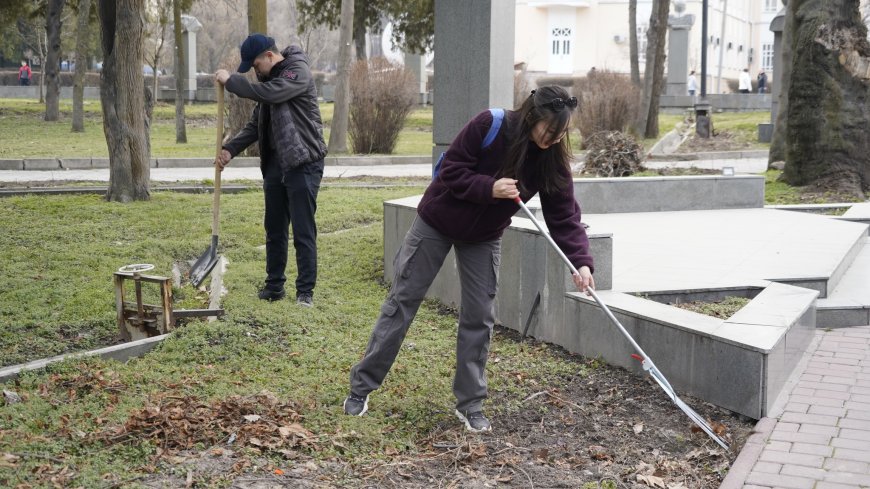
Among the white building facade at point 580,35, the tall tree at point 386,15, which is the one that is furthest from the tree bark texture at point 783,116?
the white building facade at point 580,35

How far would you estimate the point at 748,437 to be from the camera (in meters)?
4.79

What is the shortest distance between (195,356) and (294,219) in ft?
4.68

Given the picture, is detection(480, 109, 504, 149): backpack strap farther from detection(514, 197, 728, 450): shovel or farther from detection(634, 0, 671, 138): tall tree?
detection(634, 0, 671, 138): tall tree

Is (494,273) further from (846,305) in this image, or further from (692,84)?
(692,84)

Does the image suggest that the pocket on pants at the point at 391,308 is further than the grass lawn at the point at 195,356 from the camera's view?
Yes

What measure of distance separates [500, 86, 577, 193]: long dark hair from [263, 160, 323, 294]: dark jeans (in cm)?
247

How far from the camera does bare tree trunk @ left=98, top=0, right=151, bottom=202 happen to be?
11.2m

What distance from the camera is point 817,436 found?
480 centimetres

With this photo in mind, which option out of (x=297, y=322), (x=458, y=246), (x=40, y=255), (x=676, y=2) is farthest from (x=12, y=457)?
(x=676, y=2)

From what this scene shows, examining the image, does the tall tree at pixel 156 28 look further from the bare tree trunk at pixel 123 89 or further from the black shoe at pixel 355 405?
the black shoe at pixel 355 405

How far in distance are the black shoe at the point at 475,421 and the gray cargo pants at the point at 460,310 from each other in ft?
0.09

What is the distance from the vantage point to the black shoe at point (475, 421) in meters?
4.82

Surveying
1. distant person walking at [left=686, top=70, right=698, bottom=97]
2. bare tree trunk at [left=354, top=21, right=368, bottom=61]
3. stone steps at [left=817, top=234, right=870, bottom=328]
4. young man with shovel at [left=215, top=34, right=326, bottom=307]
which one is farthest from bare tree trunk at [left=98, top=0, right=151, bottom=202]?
distant person walking at [left=686, top=70, right=698, bottom=97]

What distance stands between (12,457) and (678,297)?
427 centimetres
